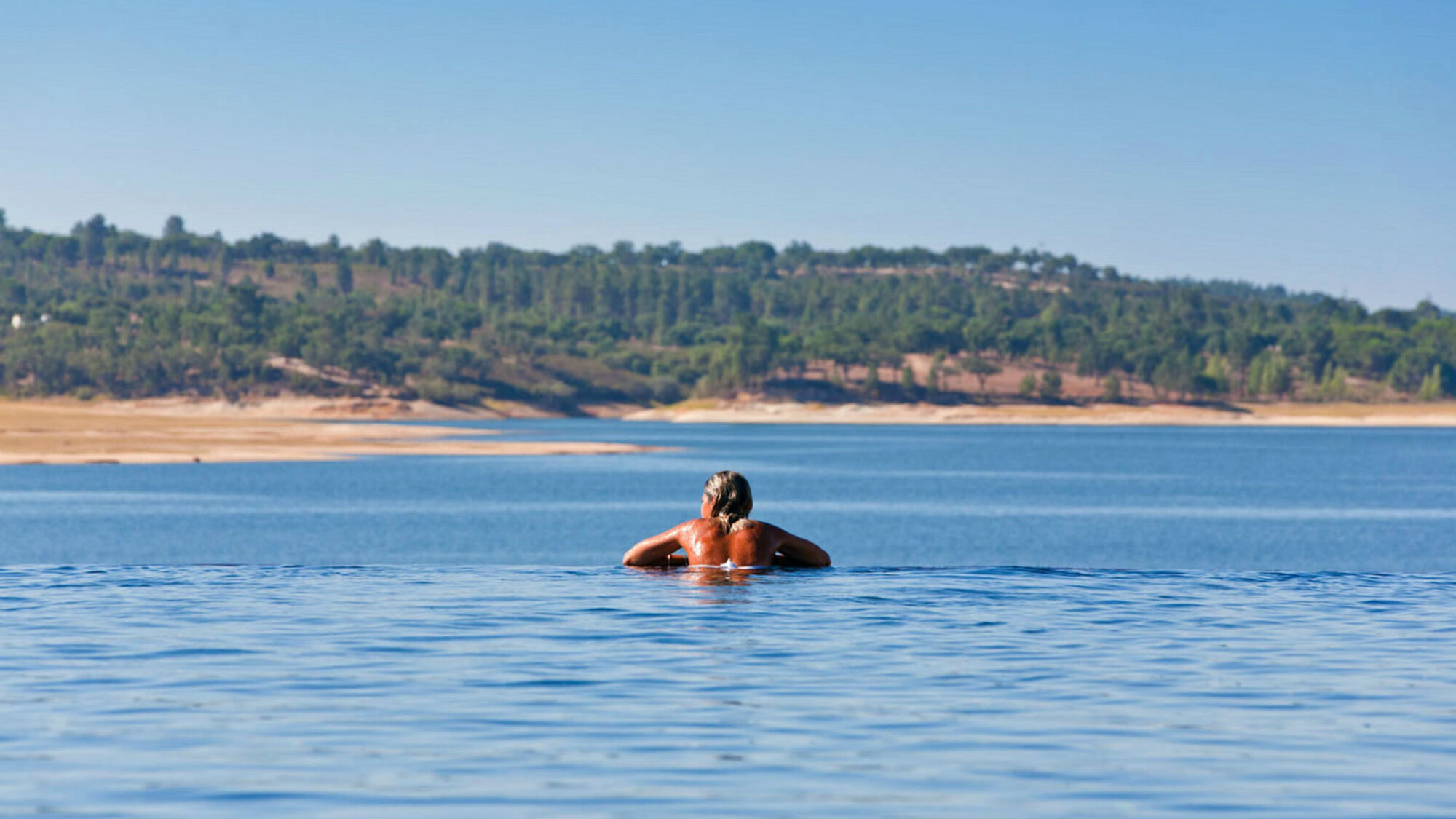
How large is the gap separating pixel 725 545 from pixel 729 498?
0.93 meters

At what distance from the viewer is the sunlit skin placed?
2078 cm

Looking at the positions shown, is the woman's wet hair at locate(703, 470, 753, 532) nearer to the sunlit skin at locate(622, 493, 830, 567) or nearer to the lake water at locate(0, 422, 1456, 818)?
the sunlit skin at locate(622, 493, 830, 567)

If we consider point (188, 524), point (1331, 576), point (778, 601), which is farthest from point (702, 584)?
point (188, 524)

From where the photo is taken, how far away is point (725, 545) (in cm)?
2095

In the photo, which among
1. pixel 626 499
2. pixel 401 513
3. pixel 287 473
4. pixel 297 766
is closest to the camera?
Result: pixel 297 766

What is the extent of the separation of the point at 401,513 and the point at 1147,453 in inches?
4406

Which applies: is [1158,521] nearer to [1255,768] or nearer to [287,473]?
[287,473]

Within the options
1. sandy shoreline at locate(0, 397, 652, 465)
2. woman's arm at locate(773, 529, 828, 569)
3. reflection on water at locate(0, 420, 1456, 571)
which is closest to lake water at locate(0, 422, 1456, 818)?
woman's arm at locate(773, 529, 828, 569)

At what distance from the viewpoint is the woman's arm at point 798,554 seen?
846 inches

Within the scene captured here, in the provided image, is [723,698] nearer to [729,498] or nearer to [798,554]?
[729,498]

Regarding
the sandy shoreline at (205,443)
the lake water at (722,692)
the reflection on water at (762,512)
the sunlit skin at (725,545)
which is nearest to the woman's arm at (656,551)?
the sunlit skin at (725,545)

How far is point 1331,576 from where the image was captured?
76.1 ft

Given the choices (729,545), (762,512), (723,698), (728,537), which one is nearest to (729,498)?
(728,537)

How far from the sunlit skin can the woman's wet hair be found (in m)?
0.07
